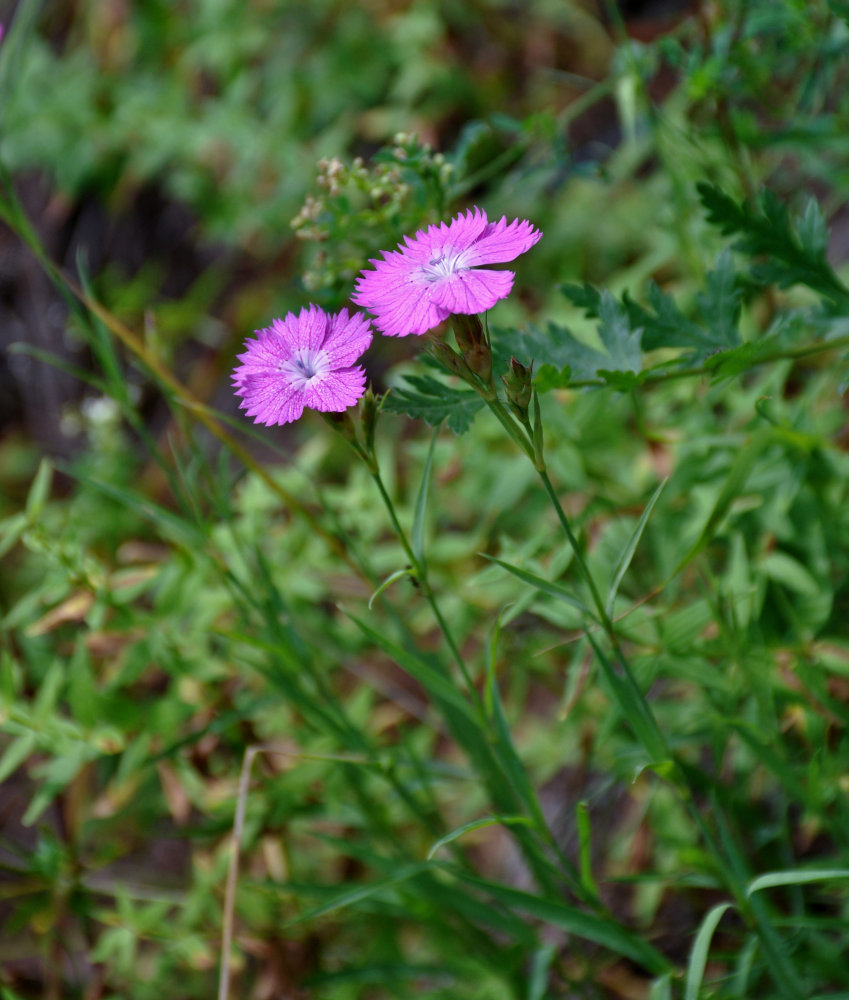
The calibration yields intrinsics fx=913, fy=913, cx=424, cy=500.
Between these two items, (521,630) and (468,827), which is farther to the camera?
(521,630)

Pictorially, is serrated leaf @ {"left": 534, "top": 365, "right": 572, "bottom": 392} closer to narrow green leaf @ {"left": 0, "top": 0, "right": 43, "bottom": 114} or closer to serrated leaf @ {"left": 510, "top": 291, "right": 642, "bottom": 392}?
serrated leaf @ {"left": 510, "top": 291, "right": 642, "bottom": 392}

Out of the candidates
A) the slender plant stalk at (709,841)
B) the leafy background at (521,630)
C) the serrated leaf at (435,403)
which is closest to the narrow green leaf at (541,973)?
the leafy background at (521,630)

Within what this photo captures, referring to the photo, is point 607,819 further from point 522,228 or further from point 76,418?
point 76,418

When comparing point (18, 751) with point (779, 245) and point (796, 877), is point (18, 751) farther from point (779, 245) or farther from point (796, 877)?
point (779, 245)

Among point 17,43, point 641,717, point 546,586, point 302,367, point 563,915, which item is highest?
point 17,43

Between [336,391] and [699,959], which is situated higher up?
[336,391]

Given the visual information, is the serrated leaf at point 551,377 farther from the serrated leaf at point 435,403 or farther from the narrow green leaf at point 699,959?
the narrow green leaf at point 699,959

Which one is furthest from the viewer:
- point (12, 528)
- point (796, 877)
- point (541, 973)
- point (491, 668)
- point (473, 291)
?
point (12, 528)

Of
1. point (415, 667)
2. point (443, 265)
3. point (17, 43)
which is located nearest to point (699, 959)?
point (415, 667)

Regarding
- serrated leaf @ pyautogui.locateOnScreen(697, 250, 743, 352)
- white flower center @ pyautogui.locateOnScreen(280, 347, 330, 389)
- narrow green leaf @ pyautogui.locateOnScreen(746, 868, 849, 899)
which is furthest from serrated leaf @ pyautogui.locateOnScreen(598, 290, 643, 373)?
narrow green leaf @ pyautogui.locateOnScreen(746, 868, 849, 899)
